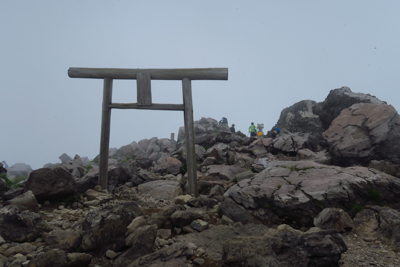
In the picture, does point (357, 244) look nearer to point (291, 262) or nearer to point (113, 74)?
point (291, 262)

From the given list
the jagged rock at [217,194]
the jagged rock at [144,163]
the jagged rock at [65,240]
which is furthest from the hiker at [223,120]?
the jagged rock at [65,240]

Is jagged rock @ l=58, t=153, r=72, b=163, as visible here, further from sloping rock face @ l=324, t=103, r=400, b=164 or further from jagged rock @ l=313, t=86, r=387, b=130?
sloping rock face @ l=324, t=103, r=400, b=164

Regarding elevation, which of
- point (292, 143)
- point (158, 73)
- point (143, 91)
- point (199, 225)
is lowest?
point (199, 225)

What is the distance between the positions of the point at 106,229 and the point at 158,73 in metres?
4.72

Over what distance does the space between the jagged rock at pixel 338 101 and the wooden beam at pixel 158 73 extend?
→ 10651 mm

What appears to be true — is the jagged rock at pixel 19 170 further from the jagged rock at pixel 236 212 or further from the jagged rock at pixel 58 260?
the jagged rock at pixel 58 260

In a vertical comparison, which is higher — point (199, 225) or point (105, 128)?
point (105, 128)

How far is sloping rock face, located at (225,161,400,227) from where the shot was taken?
15.1 feet

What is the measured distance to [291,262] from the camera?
8.38 feet

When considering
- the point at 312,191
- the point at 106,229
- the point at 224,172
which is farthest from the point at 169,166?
the point at 106,229

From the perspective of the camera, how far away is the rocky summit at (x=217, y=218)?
2.77 meters

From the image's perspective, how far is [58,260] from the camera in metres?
2.67

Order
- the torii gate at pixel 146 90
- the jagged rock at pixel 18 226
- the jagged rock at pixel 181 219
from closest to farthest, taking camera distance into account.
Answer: the jagged rock at pixel 18 226 → the jagged rock at pixel 181 219 → the torii gate at pixel 146 90

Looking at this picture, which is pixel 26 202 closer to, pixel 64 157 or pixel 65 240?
pixel 65 240
